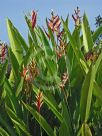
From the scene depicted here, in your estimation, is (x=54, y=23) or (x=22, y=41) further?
(x=22, y=41)

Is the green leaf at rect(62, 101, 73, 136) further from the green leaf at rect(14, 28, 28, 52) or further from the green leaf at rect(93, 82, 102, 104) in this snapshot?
the green leaf at rect(14, 28, 28, 52)

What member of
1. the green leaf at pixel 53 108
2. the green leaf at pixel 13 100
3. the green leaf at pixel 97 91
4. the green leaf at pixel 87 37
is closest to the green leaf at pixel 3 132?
the green leaf at pixel 13 100

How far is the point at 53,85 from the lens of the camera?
8.69 ft

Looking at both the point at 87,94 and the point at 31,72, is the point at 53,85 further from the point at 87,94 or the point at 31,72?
the point at 87,94

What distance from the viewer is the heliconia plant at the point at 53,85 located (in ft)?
7.52

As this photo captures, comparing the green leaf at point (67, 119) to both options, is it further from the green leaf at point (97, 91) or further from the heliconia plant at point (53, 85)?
the green leaf at point (97, 91)

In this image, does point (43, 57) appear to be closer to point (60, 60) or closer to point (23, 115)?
point (60, 60)

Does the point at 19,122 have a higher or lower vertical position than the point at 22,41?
lower

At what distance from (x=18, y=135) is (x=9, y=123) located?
0.14 meters

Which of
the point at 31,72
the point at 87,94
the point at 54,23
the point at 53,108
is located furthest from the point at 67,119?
the point at 54,23

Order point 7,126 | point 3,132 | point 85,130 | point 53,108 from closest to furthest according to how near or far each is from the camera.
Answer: point 85,130, point 53,108, point 3,132, point 7,126

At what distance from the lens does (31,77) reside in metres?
2.46

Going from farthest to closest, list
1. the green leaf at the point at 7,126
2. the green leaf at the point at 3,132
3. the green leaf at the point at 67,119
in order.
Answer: the green leaf at the point at 7,126
the green leaf at the point at 3,132
the green leaf at the point at 67,119

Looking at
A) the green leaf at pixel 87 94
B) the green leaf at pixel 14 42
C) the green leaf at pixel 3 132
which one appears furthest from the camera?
the green leaf at pixel 14 42
